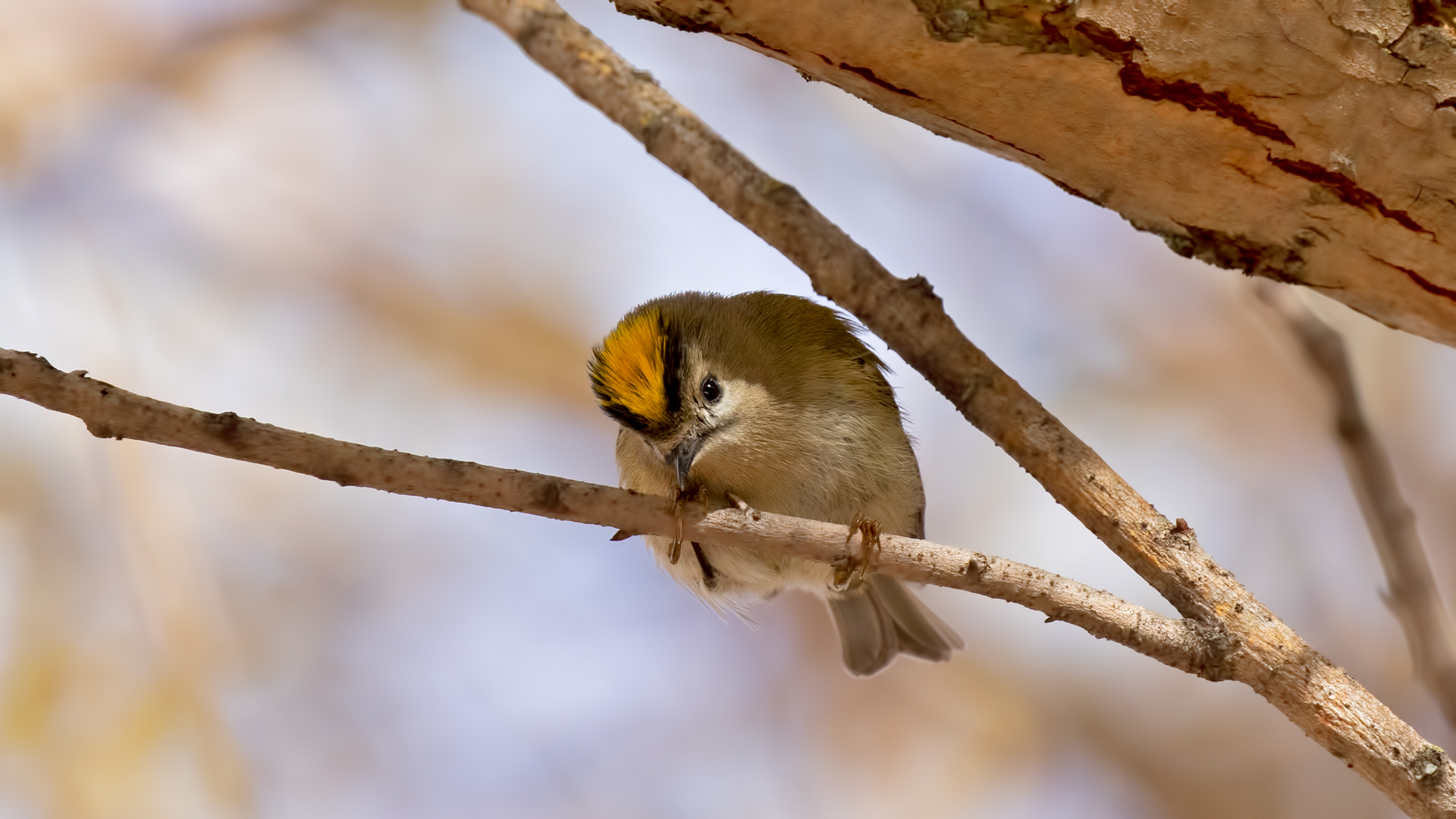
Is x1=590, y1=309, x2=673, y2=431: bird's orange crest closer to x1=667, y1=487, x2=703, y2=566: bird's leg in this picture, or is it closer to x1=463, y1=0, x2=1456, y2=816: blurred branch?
x1=667, y1=487, x2=703, y2=566: bird's leg

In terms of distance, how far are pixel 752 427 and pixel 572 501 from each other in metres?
0.80

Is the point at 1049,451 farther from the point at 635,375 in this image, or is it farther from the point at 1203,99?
the point at 635,375

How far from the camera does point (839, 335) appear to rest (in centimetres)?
230

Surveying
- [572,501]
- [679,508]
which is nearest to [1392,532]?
[679,508]

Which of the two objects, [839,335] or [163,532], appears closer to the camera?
[839,335]

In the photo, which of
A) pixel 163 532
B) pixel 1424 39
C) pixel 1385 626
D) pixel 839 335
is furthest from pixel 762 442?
pixel 1385 626

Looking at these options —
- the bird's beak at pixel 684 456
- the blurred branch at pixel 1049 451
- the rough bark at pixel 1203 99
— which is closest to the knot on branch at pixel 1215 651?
the blurred branch at pixel 1049 451

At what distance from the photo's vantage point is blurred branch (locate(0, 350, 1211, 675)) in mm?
1004

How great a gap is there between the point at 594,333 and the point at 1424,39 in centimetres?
211

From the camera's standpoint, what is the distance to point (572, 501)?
3.77 feet

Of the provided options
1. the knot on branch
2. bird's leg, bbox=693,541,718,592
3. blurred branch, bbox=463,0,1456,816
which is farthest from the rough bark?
bird's leg, bbox=693,541,718,592

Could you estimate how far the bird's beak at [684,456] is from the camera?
1782mm

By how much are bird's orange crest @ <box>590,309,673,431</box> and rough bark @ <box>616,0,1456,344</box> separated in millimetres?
637

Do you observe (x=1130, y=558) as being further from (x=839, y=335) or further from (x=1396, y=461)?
(x=1396, y=461)
